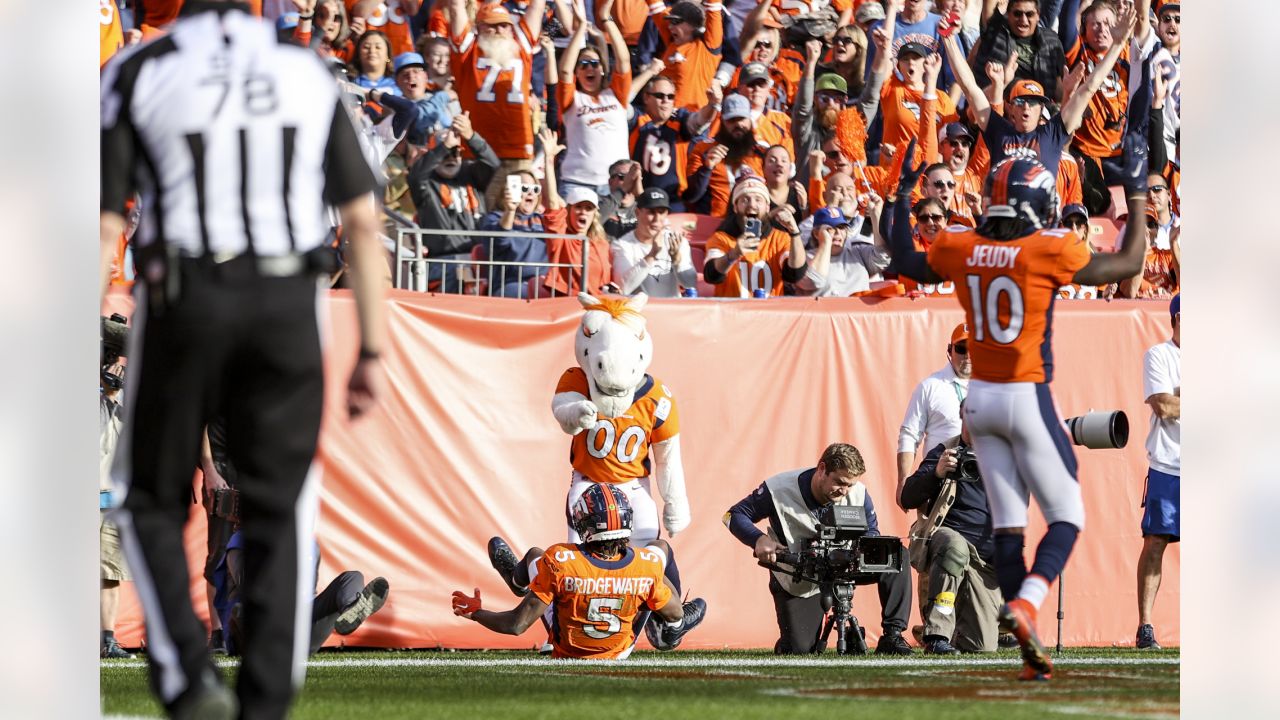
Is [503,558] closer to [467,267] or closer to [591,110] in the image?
[467,267]

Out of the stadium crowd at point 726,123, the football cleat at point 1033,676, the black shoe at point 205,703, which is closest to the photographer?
the black shoe at point 205,703

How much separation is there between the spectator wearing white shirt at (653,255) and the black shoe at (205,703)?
18.3 feet

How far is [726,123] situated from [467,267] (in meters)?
2.19

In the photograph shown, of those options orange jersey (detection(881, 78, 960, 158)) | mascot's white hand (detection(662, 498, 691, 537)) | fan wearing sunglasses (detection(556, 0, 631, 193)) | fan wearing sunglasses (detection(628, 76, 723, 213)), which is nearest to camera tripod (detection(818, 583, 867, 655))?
mascot's white hand (detection(662, 498, 691, 537))

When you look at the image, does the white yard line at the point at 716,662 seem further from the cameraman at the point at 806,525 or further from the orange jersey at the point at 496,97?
the orange jersey at the point at 496,97

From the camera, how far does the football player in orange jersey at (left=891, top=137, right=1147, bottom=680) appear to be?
229 inches

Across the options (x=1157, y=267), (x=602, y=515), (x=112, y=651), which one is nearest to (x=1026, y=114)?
(x=1157, y=267)

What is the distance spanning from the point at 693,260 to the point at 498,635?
2.46m

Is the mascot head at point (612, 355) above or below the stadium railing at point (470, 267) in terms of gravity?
below

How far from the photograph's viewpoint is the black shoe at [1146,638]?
806 cm

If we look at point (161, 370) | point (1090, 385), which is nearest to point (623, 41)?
point (1090, 385)

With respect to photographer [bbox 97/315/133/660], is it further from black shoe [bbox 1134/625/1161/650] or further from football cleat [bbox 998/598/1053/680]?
black shoe [bbox 1134/625/1161/650]

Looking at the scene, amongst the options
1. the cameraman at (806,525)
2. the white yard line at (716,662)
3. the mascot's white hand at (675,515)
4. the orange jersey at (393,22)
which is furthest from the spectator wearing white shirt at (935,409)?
the orange jersey at (393,22)

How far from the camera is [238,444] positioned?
135 inches
